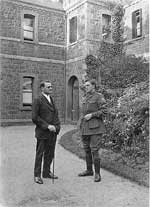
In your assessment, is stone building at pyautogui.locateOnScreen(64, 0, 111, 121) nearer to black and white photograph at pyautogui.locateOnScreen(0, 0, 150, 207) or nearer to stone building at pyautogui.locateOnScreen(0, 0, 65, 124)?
black and white photograph at pyautogui.locateOnScreen(0, 0, 150, 207)

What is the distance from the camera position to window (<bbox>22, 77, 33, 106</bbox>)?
16.6 m

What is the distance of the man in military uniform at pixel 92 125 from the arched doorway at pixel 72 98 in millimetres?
12215

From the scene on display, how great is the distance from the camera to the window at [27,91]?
1659cm

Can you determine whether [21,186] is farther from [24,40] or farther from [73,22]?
[73,22]

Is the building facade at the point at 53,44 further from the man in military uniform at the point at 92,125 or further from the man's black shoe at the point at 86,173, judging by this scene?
the man's black shoe at the point at 86,173

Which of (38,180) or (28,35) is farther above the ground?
(28,35)

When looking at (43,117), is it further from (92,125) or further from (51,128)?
(92,125)

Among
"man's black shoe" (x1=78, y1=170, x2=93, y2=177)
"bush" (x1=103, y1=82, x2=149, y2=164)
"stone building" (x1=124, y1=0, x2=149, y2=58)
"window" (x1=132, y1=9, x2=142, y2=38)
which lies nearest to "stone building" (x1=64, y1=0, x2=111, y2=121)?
"stone building" (x1=124, y1=0, x2=149, y2=58)

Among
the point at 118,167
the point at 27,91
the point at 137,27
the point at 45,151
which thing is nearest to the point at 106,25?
the point at 137,27

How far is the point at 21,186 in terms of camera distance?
15.1ft

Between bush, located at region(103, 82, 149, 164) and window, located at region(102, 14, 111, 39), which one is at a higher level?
window, located at region(102, 14, 111, 39)

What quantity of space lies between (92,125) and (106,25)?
43.3 ft

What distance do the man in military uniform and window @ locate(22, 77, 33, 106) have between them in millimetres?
11727

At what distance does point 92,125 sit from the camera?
200 inches
